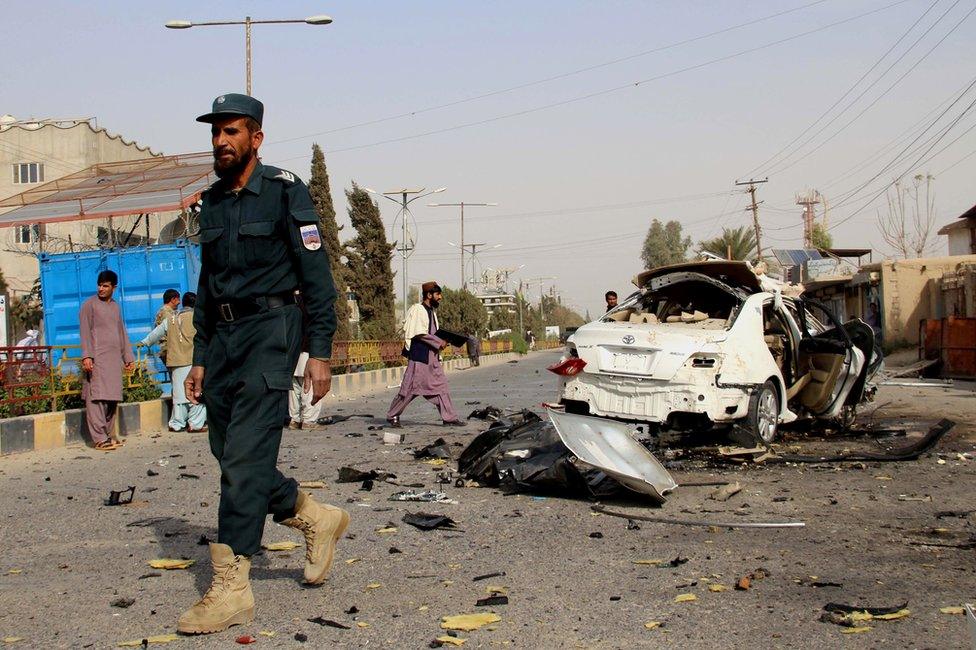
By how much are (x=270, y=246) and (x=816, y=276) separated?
52.3 metres

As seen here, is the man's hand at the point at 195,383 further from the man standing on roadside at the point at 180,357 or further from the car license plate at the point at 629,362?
the man standing on roadside at the point at 180,357

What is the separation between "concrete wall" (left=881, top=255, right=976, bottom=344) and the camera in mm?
36125

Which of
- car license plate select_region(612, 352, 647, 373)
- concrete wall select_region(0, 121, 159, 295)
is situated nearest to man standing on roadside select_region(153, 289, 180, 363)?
car license plate select_region(612, 352, 647, 373)

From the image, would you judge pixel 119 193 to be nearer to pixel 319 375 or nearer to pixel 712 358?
pixel 712 358

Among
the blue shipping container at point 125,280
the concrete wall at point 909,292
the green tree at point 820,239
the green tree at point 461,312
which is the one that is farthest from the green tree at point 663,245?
the blue shipping container at point 125,280

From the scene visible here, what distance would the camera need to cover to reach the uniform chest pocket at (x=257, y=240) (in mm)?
4432

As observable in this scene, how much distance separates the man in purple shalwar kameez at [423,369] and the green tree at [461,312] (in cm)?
4466

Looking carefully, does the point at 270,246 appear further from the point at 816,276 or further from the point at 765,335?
the point at 816,276

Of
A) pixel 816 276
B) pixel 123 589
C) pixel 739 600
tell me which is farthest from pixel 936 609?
pixel 816 276

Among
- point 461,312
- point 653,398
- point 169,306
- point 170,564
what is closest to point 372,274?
point 461,312

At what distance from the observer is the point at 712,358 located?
877cm

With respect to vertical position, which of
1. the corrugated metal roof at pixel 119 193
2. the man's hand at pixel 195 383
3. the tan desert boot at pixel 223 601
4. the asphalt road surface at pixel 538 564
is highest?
the corrugated metal roof at pixel 119 193

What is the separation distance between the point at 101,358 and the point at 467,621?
835 centimetres

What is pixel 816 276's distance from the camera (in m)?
53.6
